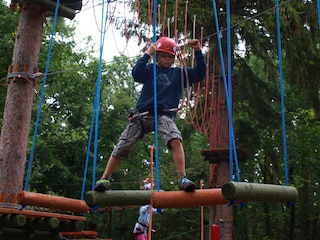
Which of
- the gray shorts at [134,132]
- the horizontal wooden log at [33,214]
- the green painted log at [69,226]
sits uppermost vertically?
the gray shorts at [134,132]

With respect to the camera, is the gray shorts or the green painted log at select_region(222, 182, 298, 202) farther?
the gray shorts

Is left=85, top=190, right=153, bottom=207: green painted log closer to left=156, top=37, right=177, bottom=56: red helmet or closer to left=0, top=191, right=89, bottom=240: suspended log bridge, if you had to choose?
left=0, top=191, right=89, bottom=240: suspended log bridge

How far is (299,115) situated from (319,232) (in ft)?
24.7

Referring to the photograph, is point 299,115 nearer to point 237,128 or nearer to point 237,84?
point 237,128

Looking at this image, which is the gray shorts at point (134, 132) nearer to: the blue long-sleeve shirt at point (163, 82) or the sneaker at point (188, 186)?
the blue long-sleeve shirt at point (163, 82)

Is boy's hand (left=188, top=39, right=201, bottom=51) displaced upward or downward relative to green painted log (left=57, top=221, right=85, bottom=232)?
upward

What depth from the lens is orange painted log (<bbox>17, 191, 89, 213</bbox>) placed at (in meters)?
3.29

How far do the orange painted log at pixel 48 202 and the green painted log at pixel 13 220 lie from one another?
81 cm

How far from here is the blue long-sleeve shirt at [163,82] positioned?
3480 mm

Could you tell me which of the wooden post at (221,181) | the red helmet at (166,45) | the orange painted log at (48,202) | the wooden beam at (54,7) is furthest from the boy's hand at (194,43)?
the wooden post at (221,181)

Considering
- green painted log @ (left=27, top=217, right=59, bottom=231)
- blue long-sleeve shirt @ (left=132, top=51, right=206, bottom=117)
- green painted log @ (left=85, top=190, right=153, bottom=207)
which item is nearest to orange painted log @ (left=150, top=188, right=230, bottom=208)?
green painted log @ (left=85, top=190, right=153, bottom=207)

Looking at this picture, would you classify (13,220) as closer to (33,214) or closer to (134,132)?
(33,214)

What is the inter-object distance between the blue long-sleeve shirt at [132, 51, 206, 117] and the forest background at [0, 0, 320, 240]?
1.91m

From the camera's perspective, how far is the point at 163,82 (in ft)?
11.6
